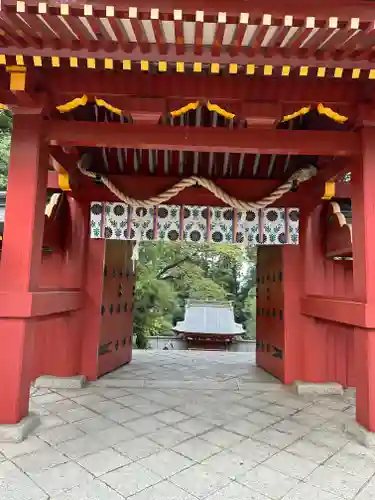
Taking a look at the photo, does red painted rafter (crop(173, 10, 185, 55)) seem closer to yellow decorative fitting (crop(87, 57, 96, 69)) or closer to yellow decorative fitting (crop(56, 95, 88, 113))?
yellow decorative fitting (crop(87, 57, 96, 69))

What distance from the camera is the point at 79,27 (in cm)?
230

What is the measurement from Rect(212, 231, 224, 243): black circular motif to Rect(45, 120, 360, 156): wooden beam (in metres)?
1.60

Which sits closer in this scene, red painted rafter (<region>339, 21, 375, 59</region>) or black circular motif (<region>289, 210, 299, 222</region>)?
red painted rafter (<region>339, 21, 375, 59</region>)

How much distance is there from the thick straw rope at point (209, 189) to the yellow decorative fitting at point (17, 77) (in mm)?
1452

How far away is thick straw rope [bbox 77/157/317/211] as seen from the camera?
166 inches

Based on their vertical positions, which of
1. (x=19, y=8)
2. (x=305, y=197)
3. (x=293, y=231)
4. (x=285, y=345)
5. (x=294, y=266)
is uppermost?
(x=19, y=8)

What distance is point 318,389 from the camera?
13.9ft

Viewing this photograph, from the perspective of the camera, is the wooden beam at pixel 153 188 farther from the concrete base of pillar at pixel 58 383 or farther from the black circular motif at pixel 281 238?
the concrete base of pillar at pixel 58 383

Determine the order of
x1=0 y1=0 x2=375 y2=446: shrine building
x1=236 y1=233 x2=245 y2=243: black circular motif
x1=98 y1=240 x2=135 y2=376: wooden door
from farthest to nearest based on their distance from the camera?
1. x1=98 y1=240 x2=135 y2=376: wooden door
2. x1=236 y1=233 x2=245 y2=243: black circular motif
3. x1=0 y1=0 x2=375 y2=446: shrine building

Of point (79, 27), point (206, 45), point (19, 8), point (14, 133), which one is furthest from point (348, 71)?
point (14, 133)

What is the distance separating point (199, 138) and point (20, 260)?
184 centimetres

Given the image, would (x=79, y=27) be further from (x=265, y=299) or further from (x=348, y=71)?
(x=265, y=299)

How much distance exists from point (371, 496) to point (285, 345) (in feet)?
8.43

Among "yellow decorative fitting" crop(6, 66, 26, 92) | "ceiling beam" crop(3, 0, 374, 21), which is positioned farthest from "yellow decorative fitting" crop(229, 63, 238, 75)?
"yellow decorative fitting" crop(6, 66, 26, 92)
